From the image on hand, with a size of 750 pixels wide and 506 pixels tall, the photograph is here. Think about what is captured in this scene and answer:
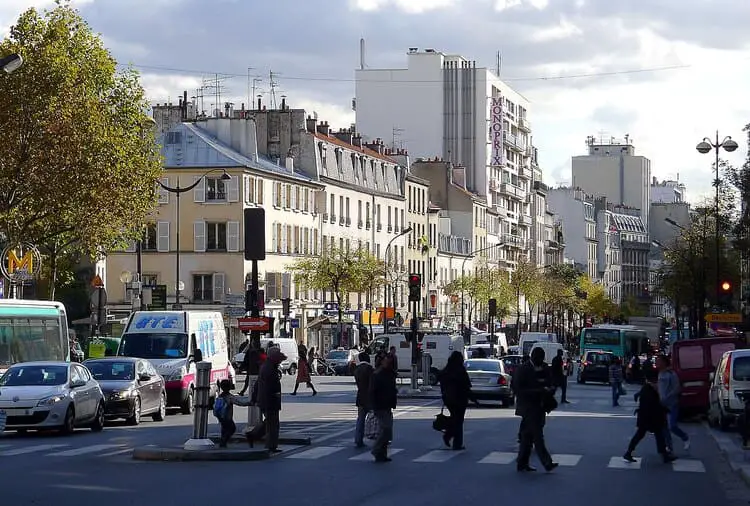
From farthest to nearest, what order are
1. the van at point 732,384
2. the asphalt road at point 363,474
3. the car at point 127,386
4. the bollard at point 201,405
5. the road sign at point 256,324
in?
the car at point 127,386, the van at point 732,384, the road sign at point 256,324, the bollard at point 201,405, the asphalt road at point 363,474

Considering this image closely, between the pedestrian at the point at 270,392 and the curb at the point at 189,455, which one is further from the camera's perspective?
the pedestrian at the point at 270,392

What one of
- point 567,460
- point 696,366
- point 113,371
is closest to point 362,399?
point 567,460

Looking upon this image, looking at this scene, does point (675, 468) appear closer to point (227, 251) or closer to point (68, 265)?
point (68, 265)

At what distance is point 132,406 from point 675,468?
44.4ft

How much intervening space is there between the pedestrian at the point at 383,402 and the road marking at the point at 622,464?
3531mm

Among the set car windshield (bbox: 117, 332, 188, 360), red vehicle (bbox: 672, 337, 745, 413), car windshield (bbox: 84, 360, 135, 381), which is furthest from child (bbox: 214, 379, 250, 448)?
red vehicle (bbox: 672, 337, 745, 413)

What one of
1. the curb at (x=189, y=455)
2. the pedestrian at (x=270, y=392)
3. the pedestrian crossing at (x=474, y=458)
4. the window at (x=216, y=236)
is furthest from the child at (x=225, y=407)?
the window at (x=216, y=236)

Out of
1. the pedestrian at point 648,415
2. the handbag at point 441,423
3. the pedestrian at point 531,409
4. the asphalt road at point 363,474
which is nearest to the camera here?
the asphalt road at point 363,474

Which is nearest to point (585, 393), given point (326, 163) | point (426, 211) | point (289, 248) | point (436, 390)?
point (436, 390)

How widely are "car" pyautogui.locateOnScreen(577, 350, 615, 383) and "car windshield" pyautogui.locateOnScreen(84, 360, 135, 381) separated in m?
41.9

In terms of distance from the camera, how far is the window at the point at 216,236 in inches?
3538

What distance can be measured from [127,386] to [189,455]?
9.93m

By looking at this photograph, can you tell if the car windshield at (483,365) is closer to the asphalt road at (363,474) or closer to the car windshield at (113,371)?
the asphalt road at (363,474)

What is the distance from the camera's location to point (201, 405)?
23.9 m
